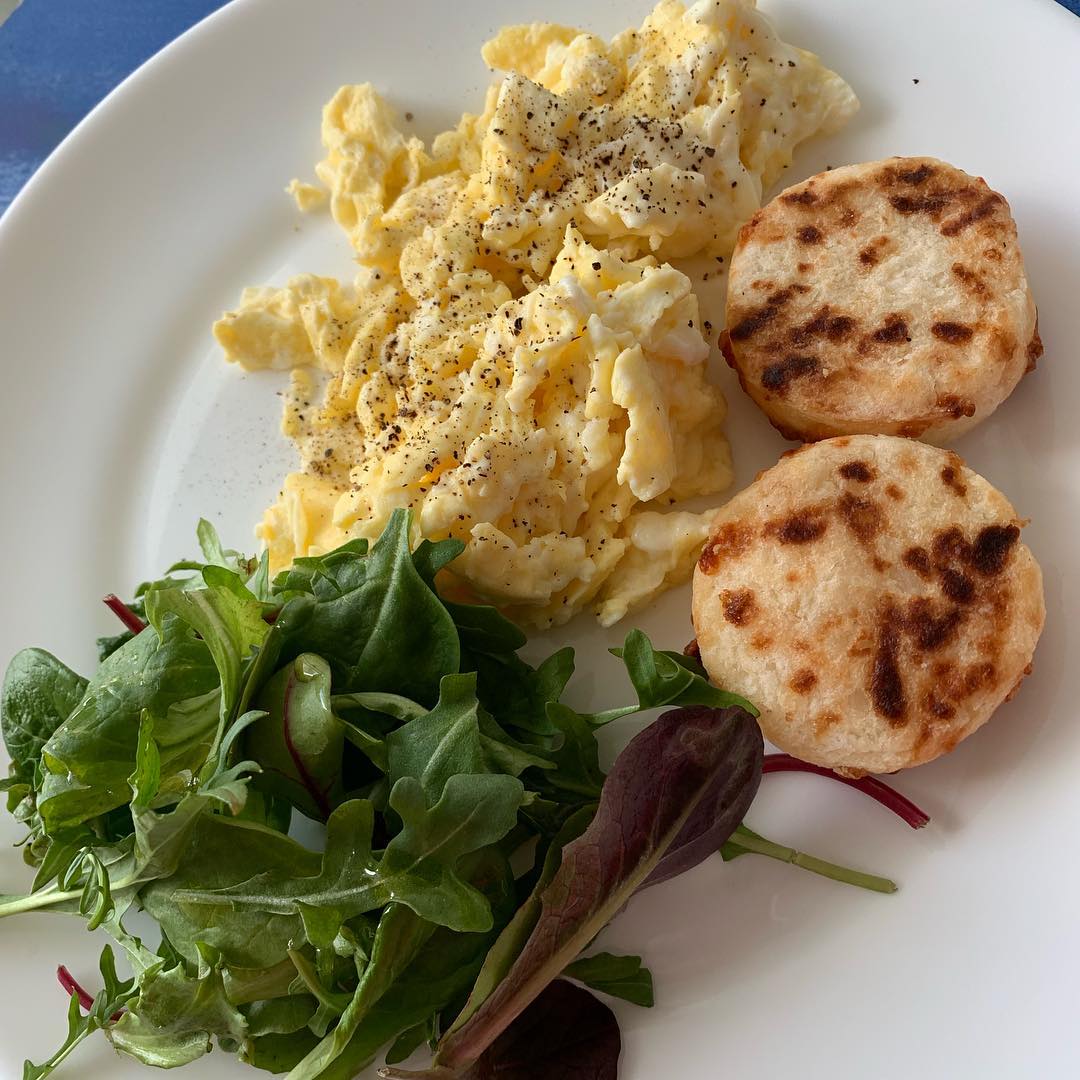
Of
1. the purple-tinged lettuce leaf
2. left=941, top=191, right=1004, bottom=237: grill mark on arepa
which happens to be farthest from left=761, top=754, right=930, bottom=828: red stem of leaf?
left=941, top=191, right=1004, bottom=237: grill mark on arepa

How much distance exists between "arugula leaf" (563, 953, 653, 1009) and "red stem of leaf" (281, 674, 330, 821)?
1.86ft

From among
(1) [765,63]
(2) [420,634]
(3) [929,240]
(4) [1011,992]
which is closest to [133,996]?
(2) [420,634]

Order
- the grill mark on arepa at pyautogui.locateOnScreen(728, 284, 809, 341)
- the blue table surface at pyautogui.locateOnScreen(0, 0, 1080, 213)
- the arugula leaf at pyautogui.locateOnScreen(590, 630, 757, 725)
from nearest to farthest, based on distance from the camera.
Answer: the arugula leaf at pyautogui.locateOnScreen(590, 630, 757, 725) → the grill mark on arepa at pyautogui.locateOnScreen(728, 284, 809, 341) → the blue table surface at pyautogui.locateOnScreen(0, 0, 1080, 213)

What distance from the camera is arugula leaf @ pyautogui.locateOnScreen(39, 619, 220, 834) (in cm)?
187

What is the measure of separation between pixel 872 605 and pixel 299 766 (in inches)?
44.9

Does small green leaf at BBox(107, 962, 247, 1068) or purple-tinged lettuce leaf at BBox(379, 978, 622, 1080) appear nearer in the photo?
small green leaf at BBox(107, 962, 247, 1068)

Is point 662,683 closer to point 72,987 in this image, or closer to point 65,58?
point 72,987

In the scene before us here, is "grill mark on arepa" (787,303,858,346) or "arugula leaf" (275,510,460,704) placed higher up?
"grill mark on arepa" (787,303,858,346)

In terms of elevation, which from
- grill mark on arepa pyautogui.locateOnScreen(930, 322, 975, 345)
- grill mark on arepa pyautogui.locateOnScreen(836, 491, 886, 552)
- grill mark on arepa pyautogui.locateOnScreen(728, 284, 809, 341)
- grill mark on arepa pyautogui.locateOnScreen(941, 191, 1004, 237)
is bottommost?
grill mark on arepa pyautogui.locateOnScreen(836, 491, 886, 552)

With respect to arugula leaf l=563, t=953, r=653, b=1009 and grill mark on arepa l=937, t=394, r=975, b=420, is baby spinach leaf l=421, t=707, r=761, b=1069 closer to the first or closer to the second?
arugula leaf l=563, t=953, r=653, b=1009

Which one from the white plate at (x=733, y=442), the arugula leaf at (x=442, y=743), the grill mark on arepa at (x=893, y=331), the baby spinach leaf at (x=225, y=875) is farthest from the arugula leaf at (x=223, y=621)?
the grill mark on arepa at (x=893, y=331)

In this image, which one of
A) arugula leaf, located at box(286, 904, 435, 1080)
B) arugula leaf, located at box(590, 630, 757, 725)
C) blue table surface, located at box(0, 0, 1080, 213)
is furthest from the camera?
blue table surface, located at box(0, 0, 1080, 213)

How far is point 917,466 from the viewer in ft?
6.84

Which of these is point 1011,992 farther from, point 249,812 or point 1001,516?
point 249,812
